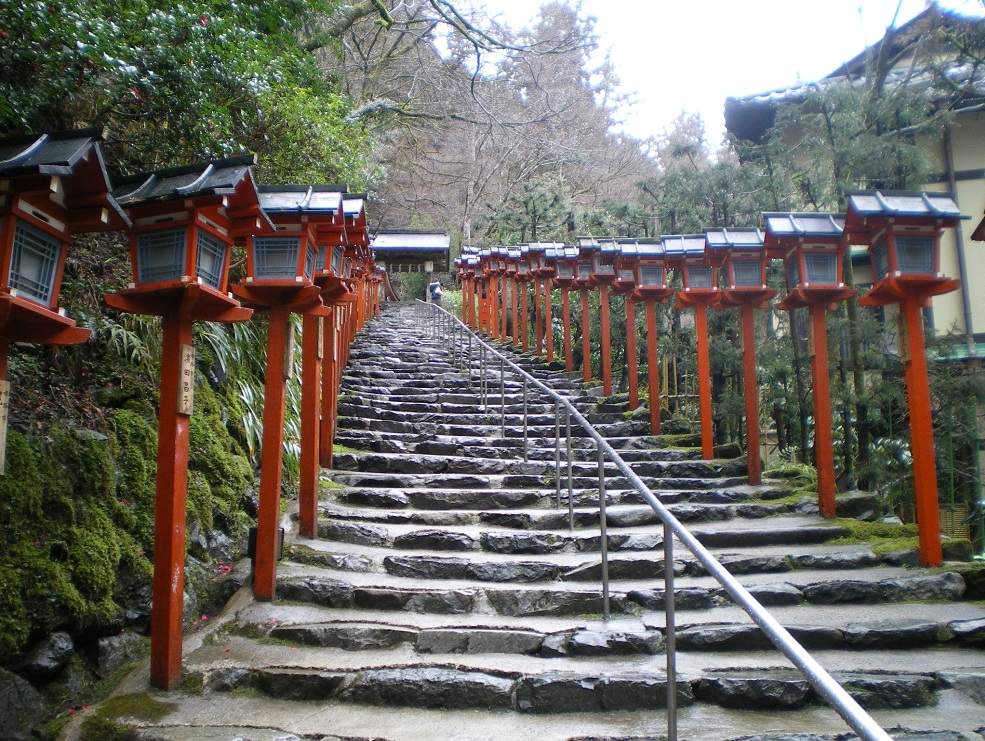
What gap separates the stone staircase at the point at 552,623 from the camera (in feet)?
12.8

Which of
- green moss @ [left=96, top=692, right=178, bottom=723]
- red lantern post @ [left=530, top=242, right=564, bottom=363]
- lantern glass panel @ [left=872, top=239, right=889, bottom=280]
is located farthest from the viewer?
red lantern post @ [left=530, top=242, right=564, bottom=363]

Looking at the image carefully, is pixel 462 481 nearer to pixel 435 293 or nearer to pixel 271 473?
pixel 271 473

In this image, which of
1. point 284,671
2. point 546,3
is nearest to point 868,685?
point 284,671

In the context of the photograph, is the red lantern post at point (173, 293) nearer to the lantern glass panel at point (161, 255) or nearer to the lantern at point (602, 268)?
the lantern glass panel at point (161, 255)

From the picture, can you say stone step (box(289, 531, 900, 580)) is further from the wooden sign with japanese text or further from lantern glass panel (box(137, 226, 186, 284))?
lantern glass panel (box(137, 226, 186, 284))

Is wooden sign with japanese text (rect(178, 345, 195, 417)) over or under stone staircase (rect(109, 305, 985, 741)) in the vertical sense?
over

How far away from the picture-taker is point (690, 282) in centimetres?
923

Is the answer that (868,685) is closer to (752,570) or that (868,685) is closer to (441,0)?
(752,570)

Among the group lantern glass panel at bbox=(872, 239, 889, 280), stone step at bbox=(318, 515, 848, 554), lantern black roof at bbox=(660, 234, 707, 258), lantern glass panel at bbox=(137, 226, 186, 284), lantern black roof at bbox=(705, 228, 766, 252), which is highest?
lantern black roof at bbox=(660, 234, 707, 258)

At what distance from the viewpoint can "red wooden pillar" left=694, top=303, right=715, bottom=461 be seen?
891 centimetres

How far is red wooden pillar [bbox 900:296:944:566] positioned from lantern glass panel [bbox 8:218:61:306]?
6043mm

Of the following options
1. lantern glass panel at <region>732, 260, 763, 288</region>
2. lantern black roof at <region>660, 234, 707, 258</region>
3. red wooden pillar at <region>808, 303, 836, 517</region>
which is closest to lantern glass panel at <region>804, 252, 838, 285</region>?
red wooden pillar at <region>808, 303, 836, 517</region>

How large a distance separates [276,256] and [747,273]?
17.3 feet

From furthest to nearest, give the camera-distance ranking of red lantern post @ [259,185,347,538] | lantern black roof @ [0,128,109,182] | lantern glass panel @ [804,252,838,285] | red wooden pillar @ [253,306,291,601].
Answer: lantern glass panel @ [804,252,838,285] → red lantern post @ [259,185,347,538] → red wooden pillar @ [253,306,291,601] → lantern black roof @ [0,128,109,182]
